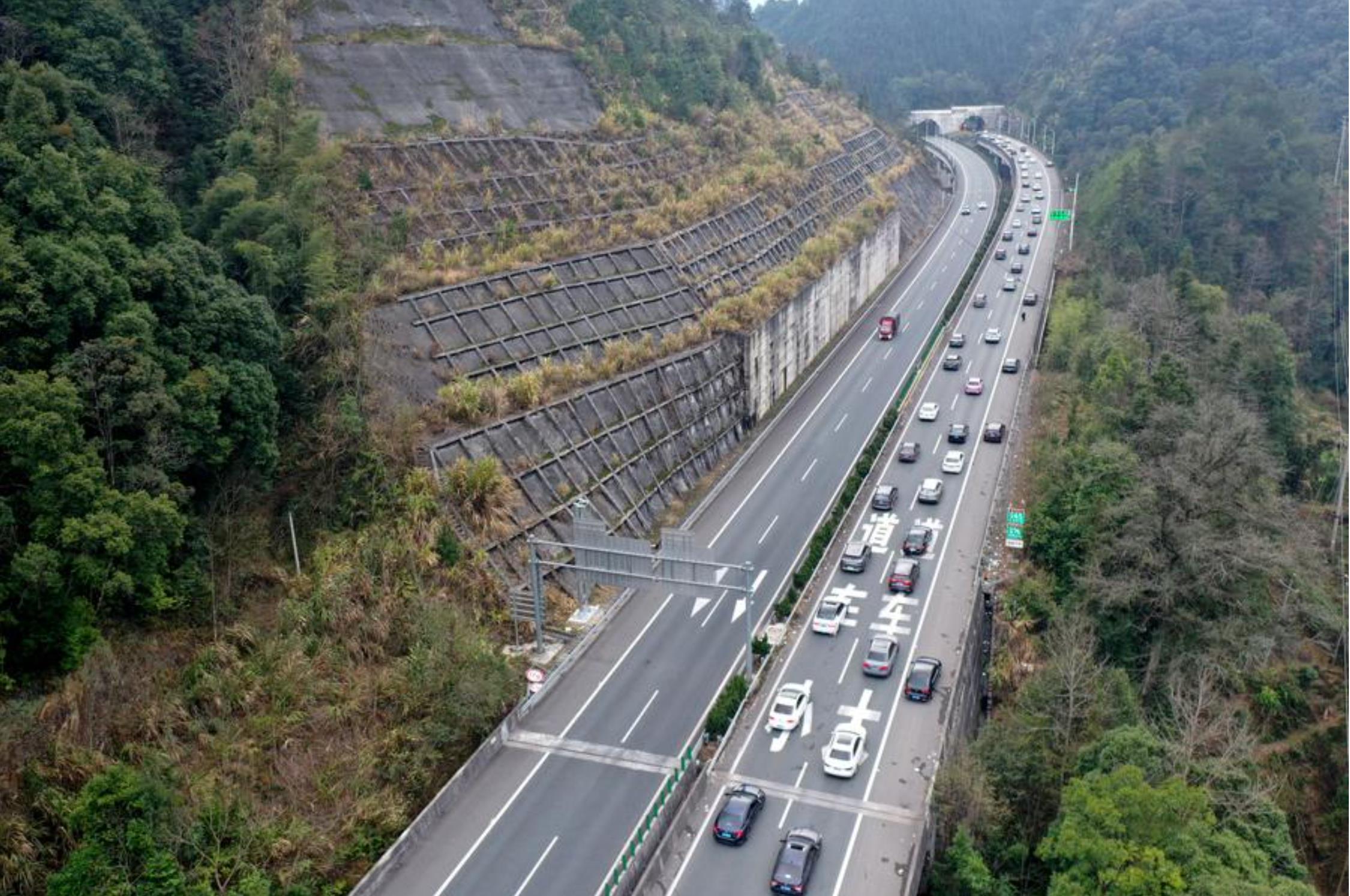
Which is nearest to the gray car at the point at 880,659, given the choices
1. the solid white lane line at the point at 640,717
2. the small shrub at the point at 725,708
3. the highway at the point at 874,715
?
the highway at the point at 874,715

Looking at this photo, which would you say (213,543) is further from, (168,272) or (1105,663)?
(1105,663)

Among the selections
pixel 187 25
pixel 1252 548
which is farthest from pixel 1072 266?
pixel 187 25

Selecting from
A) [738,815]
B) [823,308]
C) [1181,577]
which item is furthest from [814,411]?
[738,815]

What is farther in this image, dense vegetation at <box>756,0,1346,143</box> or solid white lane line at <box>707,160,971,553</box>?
dense vegetation at <box>756,0,1346,143</box>

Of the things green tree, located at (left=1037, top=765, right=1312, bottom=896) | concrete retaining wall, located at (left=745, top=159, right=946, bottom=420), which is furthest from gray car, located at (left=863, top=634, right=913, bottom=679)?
concrete retaining wall, located at (left=745, top=159, right=946, bottom=420)

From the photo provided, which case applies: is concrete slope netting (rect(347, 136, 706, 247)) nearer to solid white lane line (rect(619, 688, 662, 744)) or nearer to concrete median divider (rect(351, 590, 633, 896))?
concrete median divider (rect(351, 590, 633, 896))

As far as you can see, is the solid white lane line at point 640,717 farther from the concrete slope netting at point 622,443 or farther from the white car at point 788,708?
the concrete slope netting at point 622,443
